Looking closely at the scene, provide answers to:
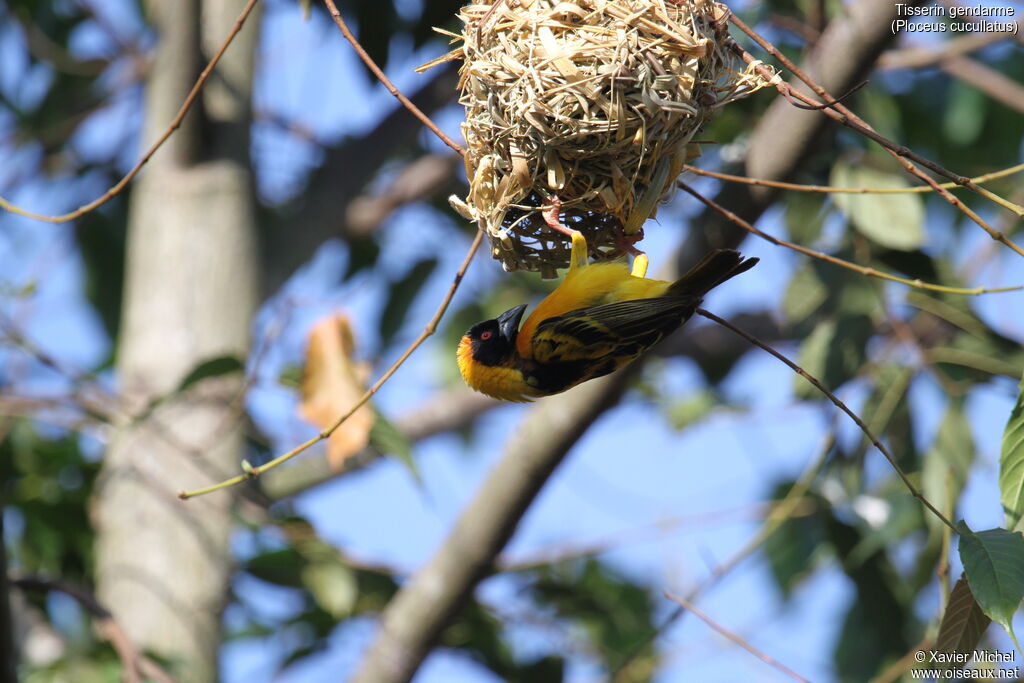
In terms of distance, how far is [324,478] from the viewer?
634 cm

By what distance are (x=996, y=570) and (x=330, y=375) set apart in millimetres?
2503

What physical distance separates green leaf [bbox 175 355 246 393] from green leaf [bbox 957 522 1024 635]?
7.93 ft

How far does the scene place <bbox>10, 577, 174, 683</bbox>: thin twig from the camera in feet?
11.2

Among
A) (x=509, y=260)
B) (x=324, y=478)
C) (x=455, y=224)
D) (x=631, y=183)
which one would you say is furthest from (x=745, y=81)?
(x=324, y=478)

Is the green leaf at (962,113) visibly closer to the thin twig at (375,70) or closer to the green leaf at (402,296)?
the green leaf at (402,296)

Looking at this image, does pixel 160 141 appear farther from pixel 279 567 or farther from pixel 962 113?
pixel 962 113

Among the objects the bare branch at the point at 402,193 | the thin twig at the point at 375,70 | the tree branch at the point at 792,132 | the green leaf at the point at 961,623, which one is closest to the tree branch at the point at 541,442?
the tree branch at the point at 792,132

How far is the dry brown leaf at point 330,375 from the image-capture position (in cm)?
396

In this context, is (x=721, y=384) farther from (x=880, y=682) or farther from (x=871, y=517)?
(x=880, y=682)

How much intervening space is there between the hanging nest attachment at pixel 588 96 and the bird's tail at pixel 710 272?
41 centimetres

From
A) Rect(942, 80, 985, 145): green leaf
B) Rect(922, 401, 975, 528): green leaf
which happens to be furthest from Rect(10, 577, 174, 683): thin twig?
Rect(942, 80, 985, 145): green leaf

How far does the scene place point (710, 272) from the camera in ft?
10.4

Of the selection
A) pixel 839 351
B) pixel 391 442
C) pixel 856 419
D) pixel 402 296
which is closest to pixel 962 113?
pixel 839 351

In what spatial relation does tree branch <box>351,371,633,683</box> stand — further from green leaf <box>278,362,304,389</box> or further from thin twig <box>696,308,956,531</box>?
thin twig <box>696,308,956,531</box>
